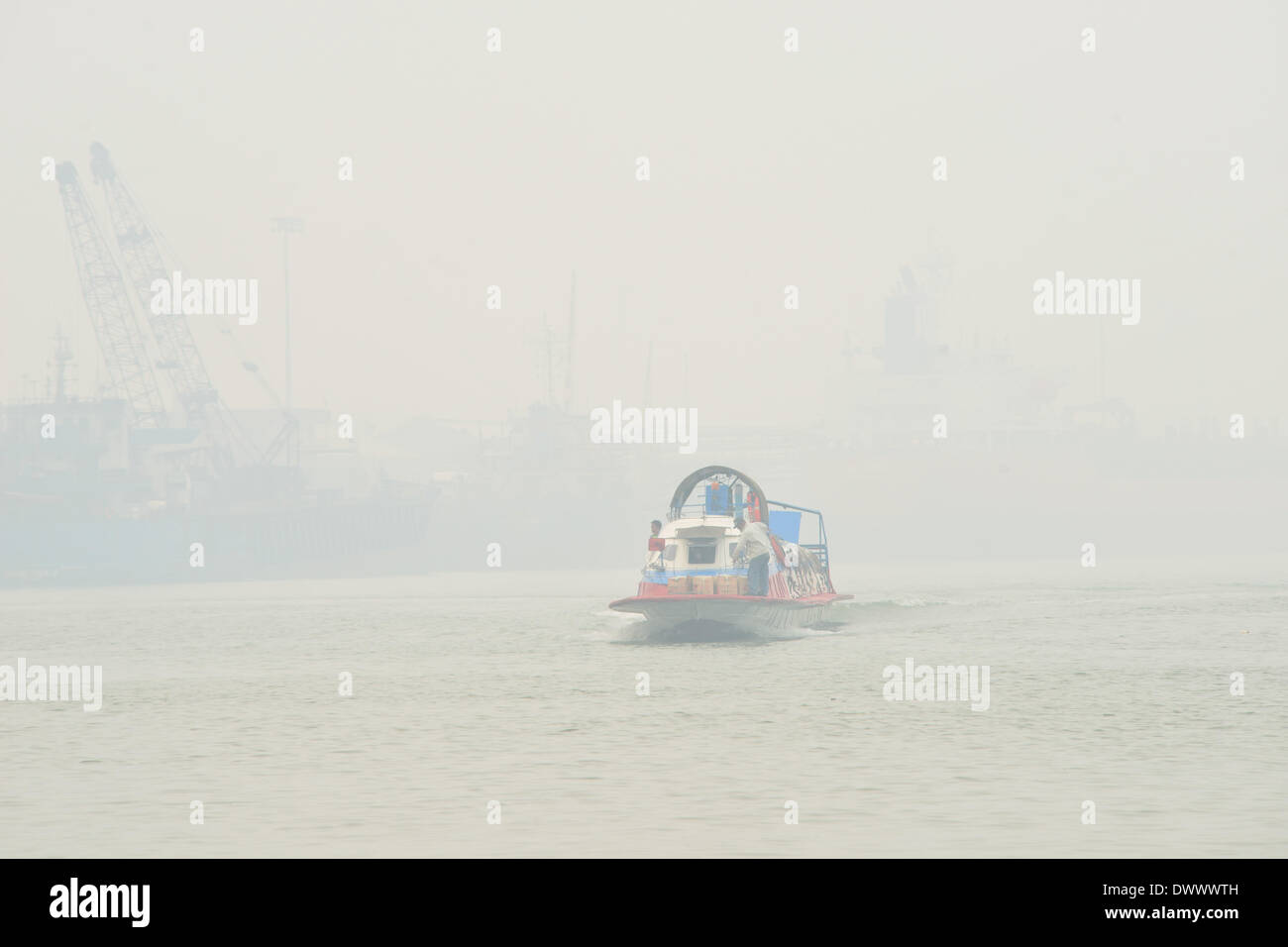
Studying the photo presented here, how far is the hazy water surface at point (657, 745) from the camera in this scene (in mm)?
25344

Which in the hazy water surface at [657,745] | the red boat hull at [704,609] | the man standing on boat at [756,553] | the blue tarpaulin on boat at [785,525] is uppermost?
the blue tarpaulin on boat at [785,525]

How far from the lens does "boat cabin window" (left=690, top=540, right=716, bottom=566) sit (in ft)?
200

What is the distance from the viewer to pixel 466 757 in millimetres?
34812

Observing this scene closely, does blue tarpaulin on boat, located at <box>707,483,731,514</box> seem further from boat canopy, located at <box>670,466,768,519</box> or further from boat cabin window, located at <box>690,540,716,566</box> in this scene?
boat cabin window, located at <box>690,540,716,566</box>

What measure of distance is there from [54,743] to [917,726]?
21383 mm

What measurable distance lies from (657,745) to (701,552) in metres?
25.3

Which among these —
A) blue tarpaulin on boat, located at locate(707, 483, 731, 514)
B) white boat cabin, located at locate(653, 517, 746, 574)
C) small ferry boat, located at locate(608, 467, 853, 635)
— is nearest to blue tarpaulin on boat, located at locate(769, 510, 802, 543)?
blue tarpaulin on boat, located at locate(707, 483, 731, 514)

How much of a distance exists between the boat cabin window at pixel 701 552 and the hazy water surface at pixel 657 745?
3513mm

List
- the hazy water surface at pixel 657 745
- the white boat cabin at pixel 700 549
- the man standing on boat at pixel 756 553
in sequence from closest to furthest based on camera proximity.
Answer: the hazy water surface at pixel 657 745, the white boat cabin at pixel 700 549, the man standing on boat at pixel 756 553

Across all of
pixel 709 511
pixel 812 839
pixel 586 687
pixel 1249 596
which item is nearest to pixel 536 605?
pixel 709 511

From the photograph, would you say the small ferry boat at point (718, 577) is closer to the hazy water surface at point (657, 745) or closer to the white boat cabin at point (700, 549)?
the white boat cabin at point (700, 549)

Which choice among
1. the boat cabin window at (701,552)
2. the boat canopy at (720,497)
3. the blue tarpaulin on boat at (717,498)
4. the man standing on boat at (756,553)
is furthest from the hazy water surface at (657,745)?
the blue tarpaulin on boat at (717,498)

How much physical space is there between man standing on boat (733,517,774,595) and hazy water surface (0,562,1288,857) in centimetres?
244
